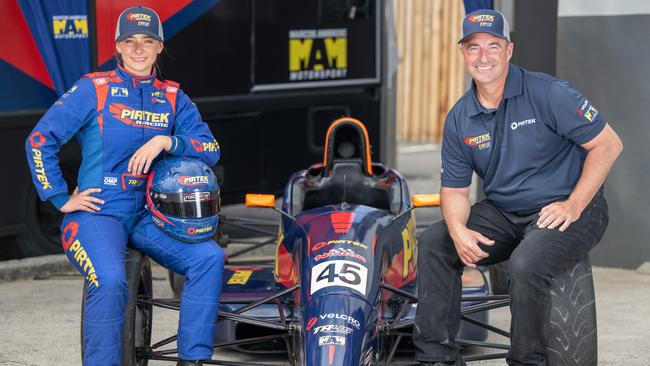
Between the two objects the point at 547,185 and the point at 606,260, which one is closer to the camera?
the point at 547,185

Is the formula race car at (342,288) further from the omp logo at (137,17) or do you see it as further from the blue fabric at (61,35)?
the blue fabric at (61,35)

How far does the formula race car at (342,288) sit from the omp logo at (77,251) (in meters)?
0.26

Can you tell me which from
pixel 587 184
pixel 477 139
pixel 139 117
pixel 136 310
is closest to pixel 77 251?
pixel 136 310

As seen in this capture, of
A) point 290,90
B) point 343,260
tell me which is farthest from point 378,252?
point 290,90

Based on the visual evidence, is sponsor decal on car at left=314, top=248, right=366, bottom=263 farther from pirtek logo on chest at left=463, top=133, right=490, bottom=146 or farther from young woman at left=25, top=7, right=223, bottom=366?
pirtek logo on chest at left=463, top=133, right=490, bottom=146

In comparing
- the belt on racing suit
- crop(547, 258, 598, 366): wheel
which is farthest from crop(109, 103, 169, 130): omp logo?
crop(547, 258, 598, 366): wheel

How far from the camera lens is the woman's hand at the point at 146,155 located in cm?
578

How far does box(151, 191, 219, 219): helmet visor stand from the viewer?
19.0 feet

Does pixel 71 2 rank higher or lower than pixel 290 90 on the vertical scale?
higher

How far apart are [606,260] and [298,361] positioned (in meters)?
4.22

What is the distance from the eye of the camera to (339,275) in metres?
5.71

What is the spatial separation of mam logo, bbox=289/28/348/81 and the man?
15.7ft

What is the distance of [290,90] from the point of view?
10.6 metres

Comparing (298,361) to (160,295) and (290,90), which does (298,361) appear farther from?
(290,90)
